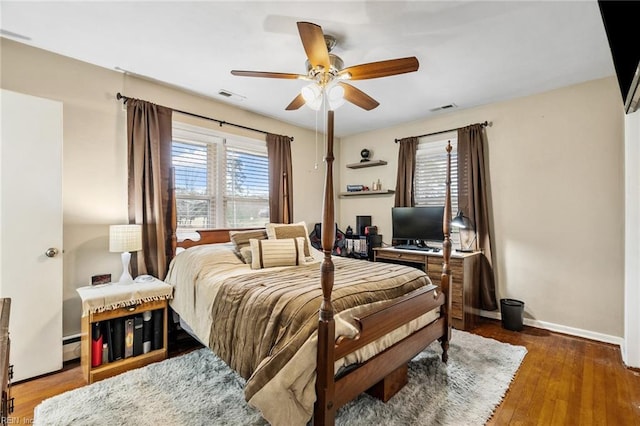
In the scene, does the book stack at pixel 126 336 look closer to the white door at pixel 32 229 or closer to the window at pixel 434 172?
the white door at pixel 32 229

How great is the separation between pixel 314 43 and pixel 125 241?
→ 2212 mm

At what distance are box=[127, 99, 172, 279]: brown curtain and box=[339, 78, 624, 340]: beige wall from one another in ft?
12.3

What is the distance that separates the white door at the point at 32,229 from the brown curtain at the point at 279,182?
224 cm

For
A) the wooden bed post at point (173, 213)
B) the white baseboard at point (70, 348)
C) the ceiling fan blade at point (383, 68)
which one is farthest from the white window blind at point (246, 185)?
the ceiling fan blade at point (383, 68)

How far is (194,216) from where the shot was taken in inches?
135

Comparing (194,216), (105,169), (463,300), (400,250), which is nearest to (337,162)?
(400,250)

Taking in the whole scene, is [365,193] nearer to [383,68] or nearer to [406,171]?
[406,171]

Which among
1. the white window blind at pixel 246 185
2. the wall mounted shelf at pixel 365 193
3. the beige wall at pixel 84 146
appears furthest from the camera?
the wall mounted shelf at pixel 365 193

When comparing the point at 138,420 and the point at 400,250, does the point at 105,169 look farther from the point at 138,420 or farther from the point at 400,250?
the point at 400,250

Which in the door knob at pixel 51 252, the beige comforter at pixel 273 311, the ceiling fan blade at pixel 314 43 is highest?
the ceiling fan blade at pixel 314 43

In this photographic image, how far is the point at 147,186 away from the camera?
2896 millimetres

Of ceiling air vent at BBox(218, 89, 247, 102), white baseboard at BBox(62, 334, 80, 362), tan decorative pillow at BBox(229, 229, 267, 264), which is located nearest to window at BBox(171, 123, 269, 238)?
ceiling air vent at BBox(218, 89, 247, 102)

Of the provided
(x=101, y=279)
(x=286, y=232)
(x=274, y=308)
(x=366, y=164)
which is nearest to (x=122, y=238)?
(x=101, y=279)

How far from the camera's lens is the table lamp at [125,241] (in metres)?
2.48
